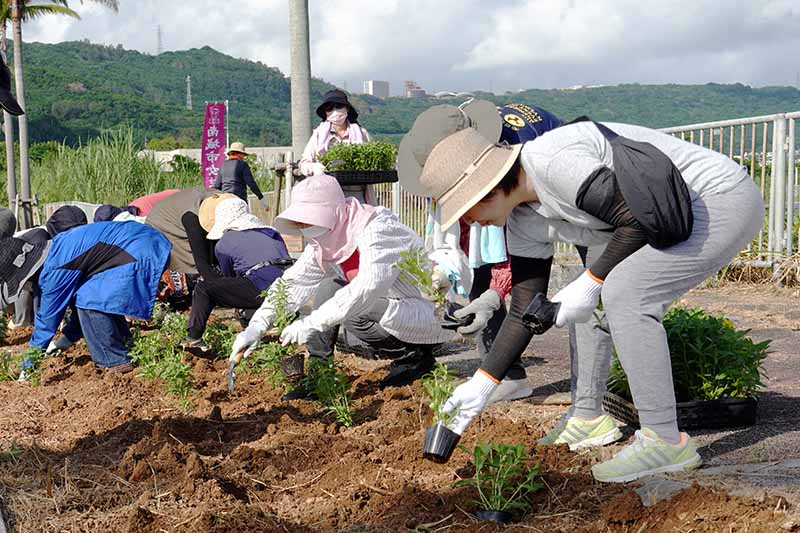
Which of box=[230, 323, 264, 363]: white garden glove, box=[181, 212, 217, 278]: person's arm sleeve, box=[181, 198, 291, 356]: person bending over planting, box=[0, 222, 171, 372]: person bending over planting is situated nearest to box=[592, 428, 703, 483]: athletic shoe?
box=[230, 323, 264, 363]: white garden glove

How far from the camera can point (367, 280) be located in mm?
4379

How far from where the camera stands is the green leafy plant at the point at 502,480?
110 inches

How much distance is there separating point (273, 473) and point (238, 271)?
294 cm

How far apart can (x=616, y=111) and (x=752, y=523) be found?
218 ft

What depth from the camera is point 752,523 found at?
7.89ft

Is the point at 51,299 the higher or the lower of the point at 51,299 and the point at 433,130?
the lower

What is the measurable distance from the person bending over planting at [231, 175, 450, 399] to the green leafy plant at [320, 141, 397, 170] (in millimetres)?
2567

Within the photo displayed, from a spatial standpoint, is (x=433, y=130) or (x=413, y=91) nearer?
(x=433, y=130)

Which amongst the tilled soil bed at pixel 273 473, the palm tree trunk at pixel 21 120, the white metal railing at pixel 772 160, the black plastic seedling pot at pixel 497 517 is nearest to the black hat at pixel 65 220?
the tilled soil bed at pixel 273 473

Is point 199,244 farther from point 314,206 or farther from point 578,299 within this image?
point 578,299

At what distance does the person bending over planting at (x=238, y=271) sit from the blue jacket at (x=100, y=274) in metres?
0.40

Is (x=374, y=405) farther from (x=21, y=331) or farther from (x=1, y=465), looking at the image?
(x=21, y=331)

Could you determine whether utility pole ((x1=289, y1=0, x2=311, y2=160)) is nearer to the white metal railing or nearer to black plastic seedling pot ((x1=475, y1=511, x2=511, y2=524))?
the white metal railing

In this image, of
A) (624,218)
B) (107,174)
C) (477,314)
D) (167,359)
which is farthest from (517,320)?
(107,174)
